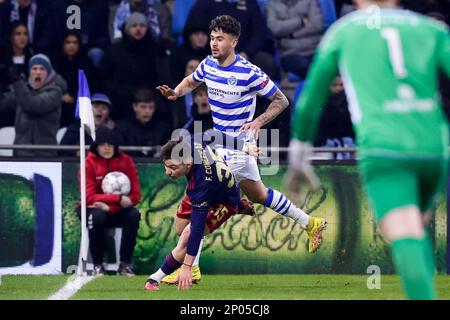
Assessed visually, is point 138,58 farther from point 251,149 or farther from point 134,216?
point 251,149

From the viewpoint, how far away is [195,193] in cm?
1187

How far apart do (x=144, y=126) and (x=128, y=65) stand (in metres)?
1.02

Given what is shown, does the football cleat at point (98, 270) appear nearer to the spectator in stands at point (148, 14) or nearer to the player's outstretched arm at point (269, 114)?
the player's outstretched arm at point (269, 114)

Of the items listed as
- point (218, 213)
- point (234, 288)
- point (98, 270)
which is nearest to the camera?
point (218, 213)

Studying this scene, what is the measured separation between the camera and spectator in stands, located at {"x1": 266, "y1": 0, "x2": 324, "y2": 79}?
1748 cm

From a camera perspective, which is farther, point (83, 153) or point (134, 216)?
point (134, 216)

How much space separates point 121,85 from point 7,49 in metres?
1.65

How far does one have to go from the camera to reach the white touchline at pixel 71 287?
1180 centimetres

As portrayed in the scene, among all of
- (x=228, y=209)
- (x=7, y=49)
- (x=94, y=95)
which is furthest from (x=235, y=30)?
(x=7, y=49)

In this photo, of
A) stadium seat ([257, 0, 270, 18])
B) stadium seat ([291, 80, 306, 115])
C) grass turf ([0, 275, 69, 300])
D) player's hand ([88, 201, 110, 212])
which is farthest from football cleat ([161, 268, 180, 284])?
stadium seat ([257, 0, 270, 18])

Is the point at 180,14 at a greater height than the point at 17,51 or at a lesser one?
greater

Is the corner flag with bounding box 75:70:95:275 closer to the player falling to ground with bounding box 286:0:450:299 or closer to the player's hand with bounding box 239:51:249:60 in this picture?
the player's hand with bounding box 239:51:249:60

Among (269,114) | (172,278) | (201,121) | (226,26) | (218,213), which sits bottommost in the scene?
(172,278)

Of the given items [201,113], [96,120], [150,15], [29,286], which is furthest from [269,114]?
[150,15]
